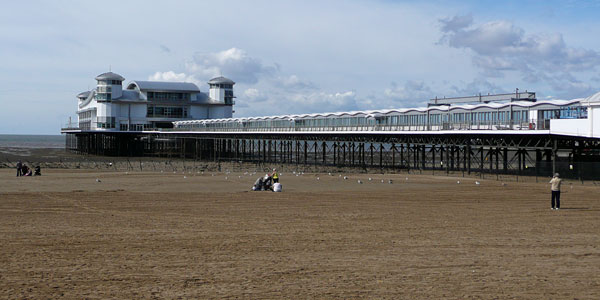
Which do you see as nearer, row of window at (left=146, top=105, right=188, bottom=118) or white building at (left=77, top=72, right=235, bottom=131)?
white building at (left=77, top=72, right=235, bottom=131)

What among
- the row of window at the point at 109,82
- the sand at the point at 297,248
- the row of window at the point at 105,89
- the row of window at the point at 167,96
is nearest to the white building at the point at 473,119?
the sand at the point at 297,248

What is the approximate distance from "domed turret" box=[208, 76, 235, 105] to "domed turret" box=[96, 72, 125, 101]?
1493cm

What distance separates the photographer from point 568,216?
20.7m

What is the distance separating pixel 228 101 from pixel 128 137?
711 inches

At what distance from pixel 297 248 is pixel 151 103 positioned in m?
94.1

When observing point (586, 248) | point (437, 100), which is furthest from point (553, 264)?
point (437, 100)

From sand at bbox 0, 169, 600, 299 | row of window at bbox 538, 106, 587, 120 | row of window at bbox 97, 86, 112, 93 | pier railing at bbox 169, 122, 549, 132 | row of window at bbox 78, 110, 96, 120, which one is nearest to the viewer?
sand at bbox 0, 169, 600, 299

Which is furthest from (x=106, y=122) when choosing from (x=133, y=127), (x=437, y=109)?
(x=437, y=109)

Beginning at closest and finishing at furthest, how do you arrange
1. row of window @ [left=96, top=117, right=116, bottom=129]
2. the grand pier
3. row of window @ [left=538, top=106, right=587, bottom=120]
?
row of window @ [left=538, top=106, right=587, bottom=120]
the grand pier
row of window @ [left=96, top=117, right=116, bottom=129]

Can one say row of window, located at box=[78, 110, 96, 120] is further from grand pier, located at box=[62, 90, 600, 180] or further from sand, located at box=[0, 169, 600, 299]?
sand, located at box=[0, 169, 600, 299]

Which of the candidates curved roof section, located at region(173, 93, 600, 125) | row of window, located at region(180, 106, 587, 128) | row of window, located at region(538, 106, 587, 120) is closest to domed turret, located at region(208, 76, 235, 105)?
curved roof section, located at region(173, 93, 600, 125)

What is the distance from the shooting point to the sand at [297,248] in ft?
35.6

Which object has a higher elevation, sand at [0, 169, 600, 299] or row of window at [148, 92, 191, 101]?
row of window at [148, 92, 191, 101]

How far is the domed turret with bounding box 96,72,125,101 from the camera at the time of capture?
10206cm
